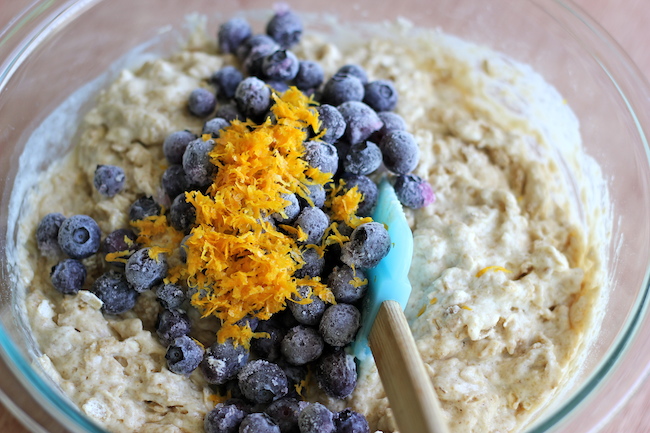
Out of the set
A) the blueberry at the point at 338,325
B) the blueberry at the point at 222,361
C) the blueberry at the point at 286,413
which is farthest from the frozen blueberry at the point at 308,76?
the blueberry at the point at 286,413

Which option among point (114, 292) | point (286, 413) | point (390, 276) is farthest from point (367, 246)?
point (114, 292)

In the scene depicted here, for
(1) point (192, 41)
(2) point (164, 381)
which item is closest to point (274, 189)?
(2) point (164, 381)

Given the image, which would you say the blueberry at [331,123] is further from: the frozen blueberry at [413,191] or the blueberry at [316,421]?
the blueberry at [316,421]

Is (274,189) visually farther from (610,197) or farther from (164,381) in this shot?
(610,197)

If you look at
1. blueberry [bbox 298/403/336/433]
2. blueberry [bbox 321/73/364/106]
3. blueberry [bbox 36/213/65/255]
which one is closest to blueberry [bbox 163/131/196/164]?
blueberry [bbox 36/213/65/255]

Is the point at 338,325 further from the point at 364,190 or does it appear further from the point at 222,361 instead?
the point at 364,190

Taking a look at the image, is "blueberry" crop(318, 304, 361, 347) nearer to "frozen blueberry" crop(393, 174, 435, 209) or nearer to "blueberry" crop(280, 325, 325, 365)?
"blueberry" crop(280, 325, 325, 365)
